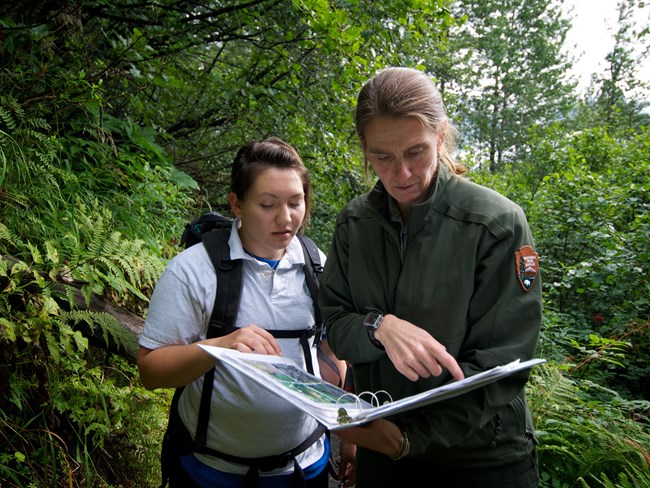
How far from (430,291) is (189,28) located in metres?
4.53

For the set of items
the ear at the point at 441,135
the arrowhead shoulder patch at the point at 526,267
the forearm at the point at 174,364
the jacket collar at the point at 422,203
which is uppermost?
the ear at the point at 441,135

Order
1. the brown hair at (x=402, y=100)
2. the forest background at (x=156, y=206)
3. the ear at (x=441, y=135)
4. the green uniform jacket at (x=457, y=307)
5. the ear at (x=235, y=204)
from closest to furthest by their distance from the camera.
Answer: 1. the green uniform jacket at (x=457, y=307)
2. the brown hair at (x=402, y=100)
3. the ear at (x=441, y=135)
4. the ear at (x=235, y=204)
5. the forest background at (x=156, y=206)

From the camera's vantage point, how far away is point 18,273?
8.05ft

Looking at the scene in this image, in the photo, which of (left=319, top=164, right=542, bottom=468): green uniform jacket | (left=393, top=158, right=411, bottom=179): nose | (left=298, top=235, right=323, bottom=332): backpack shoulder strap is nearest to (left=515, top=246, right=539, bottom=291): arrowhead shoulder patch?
(left=319, top=164, right=542, bottom=468): green uniform jacket

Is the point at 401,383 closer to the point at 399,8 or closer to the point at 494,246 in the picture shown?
the point at 494,246

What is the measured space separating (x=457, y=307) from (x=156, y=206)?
3.63 m

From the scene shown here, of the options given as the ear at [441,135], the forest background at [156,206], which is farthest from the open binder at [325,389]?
the forest background at [156,206]

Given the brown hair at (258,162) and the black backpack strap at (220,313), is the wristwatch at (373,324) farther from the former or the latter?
the brown hair at (258,162)

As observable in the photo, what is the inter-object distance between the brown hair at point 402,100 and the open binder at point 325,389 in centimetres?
82

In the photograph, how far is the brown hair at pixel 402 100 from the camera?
1.59 m

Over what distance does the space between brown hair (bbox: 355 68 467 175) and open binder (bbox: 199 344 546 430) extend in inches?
32.4

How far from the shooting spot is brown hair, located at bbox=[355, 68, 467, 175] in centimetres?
159

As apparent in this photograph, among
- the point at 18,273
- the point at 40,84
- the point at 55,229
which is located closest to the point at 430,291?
the point at 18,273

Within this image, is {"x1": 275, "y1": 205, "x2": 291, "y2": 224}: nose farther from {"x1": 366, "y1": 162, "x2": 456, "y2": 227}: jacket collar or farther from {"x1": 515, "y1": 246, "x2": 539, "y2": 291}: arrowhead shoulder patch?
{"x1": 515, "y1": 246, "x2": 539, "y2": 291}: arrowhead shoulder patch
